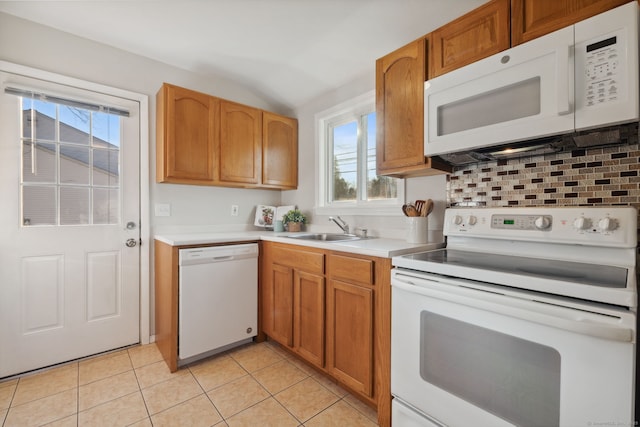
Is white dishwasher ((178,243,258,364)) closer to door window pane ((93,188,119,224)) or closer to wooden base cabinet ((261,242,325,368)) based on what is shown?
wooden base cabinet ((261,242,325,368))

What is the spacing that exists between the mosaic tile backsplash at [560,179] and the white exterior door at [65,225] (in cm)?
248

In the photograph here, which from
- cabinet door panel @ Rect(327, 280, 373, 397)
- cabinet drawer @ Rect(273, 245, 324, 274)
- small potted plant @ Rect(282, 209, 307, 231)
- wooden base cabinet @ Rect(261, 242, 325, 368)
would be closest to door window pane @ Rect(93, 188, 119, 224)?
wooden base cabinet @ Rect(261, 242, 325, 368)

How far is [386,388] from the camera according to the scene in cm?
142

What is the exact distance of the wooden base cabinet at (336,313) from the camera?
57.3 inches

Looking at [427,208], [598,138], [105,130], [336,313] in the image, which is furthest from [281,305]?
[598,138]

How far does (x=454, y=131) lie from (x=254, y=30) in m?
1.58

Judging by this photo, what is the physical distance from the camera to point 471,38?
Answer: 4.64 feet

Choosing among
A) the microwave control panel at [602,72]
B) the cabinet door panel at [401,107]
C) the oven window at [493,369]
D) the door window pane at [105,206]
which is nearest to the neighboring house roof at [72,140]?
the door window pane at [105,206]

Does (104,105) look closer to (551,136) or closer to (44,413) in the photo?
(44,413)

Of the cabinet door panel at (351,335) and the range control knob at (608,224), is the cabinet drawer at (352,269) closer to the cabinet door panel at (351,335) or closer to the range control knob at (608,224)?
the cabinet door panel at (351,335)

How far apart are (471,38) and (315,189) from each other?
1.73m

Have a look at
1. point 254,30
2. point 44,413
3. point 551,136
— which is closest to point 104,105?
point 254,30

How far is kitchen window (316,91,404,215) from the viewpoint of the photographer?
231cm

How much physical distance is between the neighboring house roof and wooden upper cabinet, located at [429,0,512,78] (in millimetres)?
2359
